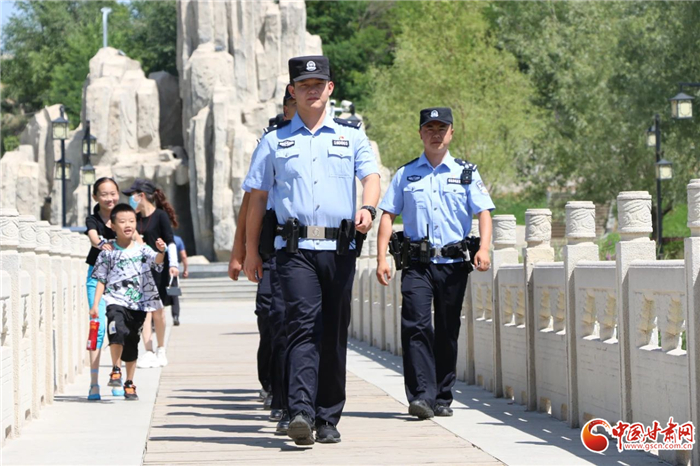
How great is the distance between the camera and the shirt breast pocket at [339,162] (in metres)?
8.73

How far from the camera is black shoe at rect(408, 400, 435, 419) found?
10047 millimetres

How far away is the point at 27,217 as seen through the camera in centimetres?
1116

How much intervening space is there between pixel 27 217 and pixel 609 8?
53743 mm

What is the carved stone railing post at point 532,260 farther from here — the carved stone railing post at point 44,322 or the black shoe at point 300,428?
the carved stone railing post at point 44,322

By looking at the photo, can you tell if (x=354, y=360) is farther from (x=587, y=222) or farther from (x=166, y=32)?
(x=166, y=32)

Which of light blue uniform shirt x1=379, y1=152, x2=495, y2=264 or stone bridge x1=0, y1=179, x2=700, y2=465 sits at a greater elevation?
light blue uniform shirt x1=379, y1=152, x2=495, y2=264

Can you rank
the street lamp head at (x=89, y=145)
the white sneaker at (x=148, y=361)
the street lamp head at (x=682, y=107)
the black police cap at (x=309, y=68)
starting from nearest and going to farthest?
the black police cap at (x=309, y=68) → the white sneaker at (x=148, y=361) → the street lamp head at (x=682, y=107) → the street lamp head at (x=89, y=145)

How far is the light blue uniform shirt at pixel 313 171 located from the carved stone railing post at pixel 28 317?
2.40 meters

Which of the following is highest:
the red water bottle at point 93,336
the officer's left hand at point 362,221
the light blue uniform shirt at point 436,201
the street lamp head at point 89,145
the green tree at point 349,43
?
the green tree at point 349,43

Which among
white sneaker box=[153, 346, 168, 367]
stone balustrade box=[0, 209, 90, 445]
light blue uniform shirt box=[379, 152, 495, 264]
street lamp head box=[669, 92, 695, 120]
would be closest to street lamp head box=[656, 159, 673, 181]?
street lamp head box=[669, 92, 695, 120]

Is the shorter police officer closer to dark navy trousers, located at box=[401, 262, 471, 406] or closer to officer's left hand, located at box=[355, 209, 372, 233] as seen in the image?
dark navy trousers, located at box=[401, 262, 471, 406]

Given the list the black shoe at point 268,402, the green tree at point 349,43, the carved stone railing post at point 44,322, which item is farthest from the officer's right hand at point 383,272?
the green tree at point 349,43

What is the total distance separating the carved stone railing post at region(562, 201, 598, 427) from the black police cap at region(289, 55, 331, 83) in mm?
2191

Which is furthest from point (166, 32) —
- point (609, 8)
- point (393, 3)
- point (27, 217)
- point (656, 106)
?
point (27, 217)
